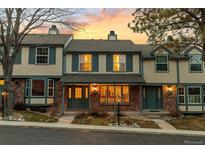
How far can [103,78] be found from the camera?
20.2 metres

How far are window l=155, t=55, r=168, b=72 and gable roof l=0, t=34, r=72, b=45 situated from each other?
714cm

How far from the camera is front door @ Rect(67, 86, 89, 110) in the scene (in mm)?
20938

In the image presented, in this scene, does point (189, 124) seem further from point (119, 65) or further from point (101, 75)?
point (101, 75)

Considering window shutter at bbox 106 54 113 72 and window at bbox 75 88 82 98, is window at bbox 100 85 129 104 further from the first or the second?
window at bbox 75 88 82 98

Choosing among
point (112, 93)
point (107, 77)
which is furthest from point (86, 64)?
point (112, 93)

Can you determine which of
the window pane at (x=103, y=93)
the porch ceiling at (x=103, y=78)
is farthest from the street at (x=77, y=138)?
the window pane at (x=103, y=93)

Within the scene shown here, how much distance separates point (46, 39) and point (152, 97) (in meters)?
9.21

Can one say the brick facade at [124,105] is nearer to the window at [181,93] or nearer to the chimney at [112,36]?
the window at [181,93]

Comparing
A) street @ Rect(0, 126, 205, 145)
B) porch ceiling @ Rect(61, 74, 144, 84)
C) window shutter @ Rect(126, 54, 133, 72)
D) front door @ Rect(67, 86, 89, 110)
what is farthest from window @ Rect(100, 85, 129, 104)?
street @ Rect(0, 126, 205, 145)

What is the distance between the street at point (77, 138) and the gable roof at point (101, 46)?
31.4 feet

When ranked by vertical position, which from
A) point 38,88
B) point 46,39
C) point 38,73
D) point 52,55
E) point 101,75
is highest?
point 46,39

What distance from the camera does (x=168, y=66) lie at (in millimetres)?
21281

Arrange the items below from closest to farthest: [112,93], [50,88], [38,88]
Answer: [38,88] → [50,88] → [112,93]
